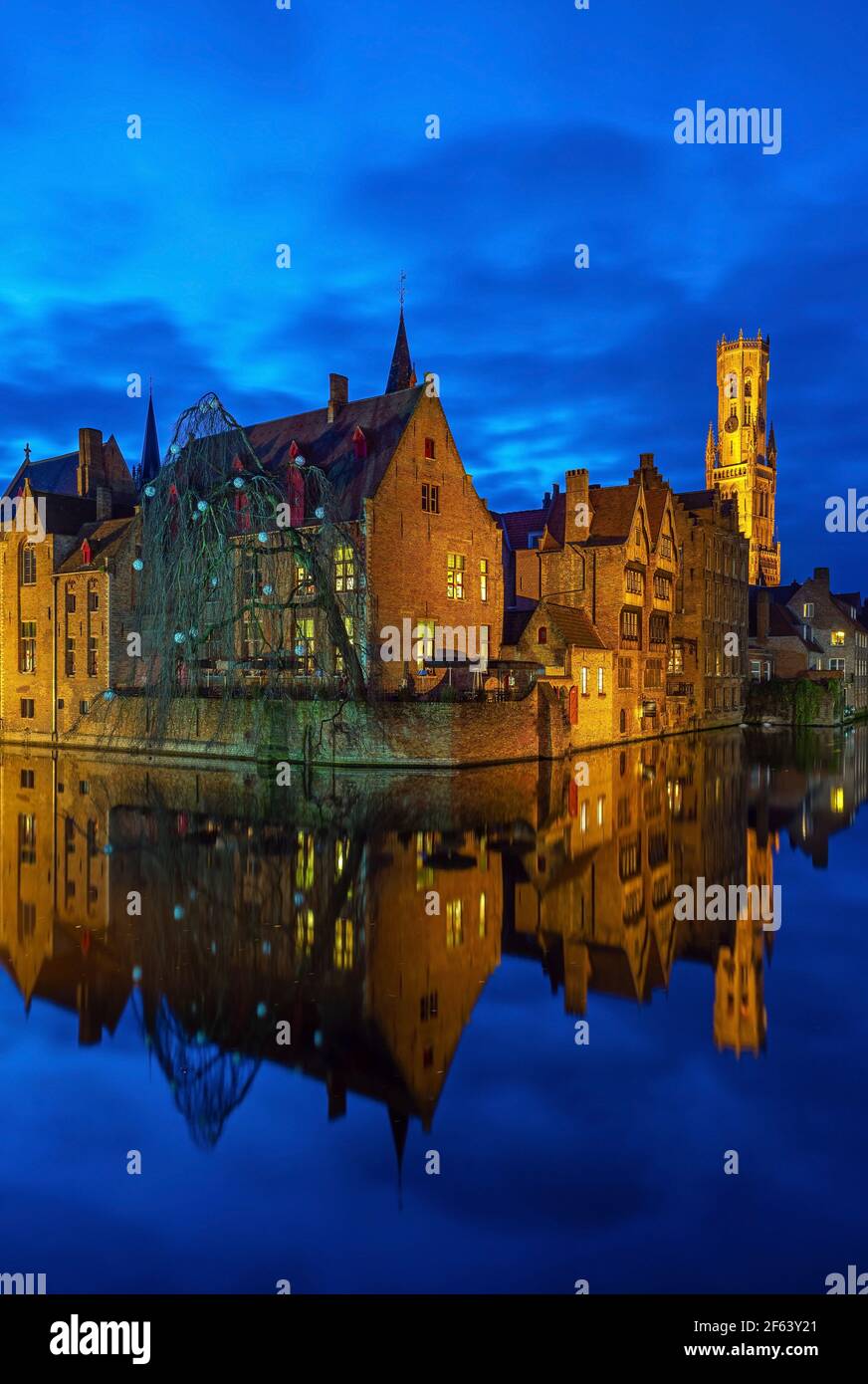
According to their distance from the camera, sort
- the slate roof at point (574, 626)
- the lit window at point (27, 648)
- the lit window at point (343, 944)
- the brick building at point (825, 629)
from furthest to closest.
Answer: the brick building at point (825, 629) < the lit window at point (27, 648) < the slate roof at point (574, 626) < the lit window at point (343, 944)

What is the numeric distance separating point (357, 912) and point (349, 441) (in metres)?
29.9

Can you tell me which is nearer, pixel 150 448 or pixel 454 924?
pixel 454 924

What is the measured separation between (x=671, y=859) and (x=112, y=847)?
32.4ft

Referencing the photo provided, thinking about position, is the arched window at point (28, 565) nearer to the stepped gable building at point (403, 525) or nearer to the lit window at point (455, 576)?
the stepped gable building at point (403, 525)

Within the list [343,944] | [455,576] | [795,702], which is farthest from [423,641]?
[795,702]

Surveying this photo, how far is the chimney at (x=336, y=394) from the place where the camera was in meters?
41.8

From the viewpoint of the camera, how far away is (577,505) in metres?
44.2

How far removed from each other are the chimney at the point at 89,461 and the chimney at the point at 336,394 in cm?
1514

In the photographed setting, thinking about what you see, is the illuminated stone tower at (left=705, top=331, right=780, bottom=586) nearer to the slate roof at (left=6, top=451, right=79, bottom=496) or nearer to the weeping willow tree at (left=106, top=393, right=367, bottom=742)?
the slate roof at (left=6, top=451, right=79, bottom=496)

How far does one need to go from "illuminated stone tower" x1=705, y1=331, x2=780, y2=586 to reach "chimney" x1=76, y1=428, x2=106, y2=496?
108789mm

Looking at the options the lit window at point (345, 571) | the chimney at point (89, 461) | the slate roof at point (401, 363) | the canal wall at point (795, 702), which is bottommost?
the canal wall at point (795, 702)

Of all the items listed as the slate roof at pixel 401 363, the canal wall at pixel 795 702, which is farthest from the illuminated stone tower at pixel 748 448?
the slate roof at pixel 401 363

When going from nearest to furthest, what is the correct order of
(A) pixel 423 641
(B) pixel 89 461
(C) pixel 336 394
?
(A) pixel 423 641 → (C) pixel 336 394 → (B) pixel 89 461

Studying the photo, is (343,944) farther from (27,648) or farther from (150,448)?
(150,448)
